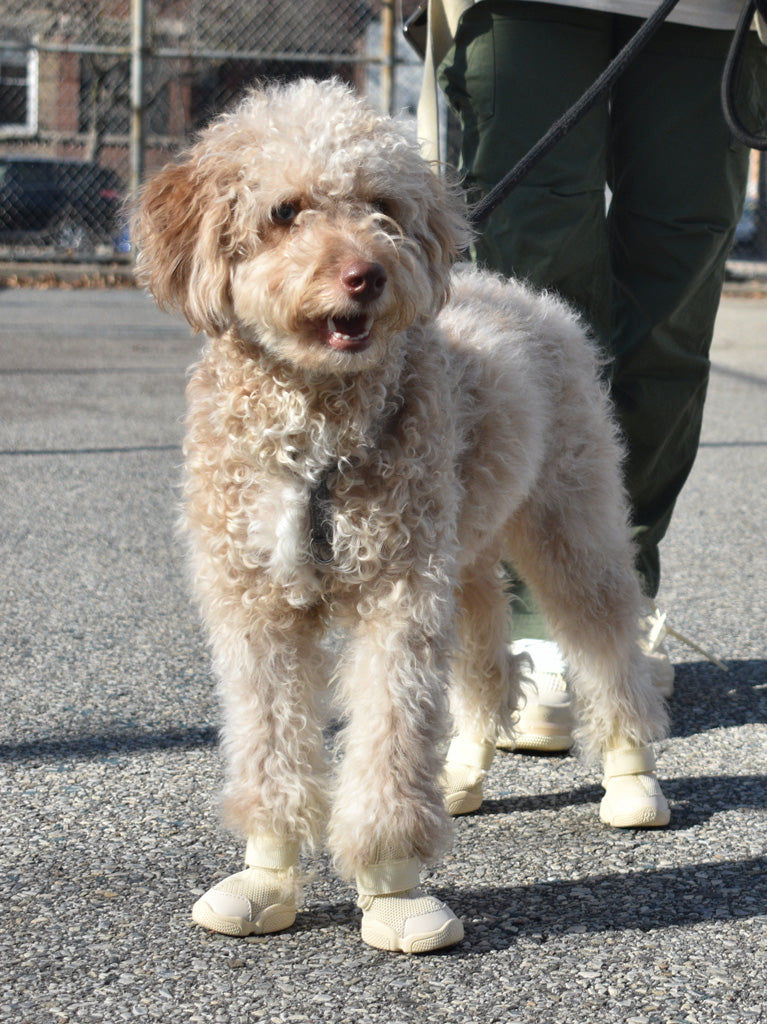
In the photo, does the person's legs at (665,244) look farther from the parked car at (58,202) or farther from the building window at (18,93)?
the building window at (18,93)

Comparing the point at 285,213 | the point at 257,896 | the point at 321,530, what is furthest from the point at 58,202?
the point at 257,896

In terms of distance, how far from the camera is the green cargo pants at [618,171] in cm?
328

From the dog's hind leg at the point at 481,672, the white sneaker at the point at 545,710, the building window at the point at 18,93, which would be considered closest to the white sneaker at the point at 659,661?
the white sneaker at the point at 545,710

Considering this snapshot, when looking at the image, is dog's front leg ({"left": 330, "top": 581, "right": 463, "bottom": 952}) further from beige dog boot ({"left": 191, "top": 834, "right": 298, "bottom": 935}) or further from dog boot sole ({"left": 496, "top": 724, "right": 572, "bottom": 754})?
dog boot sole ({"left": 496, "top": 724, "right": 572, "bottom": 754})

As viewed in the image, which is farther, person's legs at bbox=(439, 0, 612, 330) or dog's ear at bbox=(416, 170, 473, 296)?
person's legs at bbox=(439, 0, 612, 330)

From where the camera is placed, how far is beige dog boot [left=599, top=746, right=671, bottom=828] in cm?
285

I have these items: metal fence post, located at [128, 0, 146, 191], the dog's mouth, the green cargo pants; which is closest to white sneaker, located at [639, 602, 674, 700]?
the green cargo pants

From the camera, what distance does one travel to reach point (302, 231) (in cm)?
226

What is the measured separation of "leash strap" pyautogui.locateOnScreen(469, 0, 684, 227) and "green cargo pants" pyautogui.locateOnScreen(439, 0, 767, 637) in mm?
252

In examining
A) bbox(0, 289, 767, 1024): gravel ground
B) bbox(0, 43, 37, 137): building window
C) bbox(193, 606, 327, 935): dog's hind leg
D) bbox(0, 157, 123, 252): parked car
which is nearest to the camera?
bbox(0, 289, 767, 1024): gravel ground

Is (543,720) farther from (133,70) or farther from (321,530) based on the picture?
(133,70)

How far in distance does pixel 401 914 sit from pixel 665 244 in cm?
204

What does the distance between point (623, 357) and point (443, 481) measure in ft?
4.71

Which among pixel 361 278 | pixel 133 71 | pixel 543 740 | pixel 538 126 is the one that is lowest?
pixel 543 740
